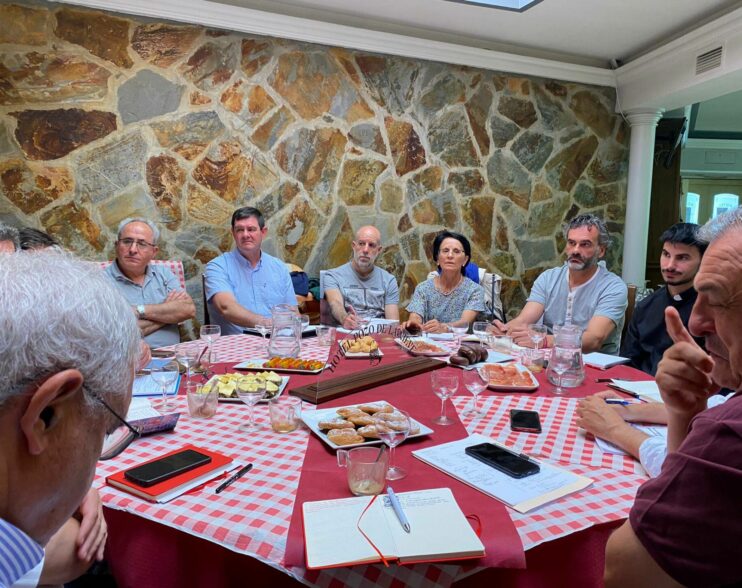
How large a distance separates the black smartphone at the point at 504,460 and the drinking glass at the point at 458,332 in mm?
1156

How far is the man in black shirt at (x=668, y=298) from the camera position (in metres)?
2.38

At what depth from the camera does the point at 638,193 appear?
16.4ft

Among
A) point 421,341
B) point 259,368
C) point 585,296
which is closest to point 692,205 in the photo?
point 585,296

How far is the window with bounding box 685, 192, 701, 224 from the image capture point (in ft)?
25.6

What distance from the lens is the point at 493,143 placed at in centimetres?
468

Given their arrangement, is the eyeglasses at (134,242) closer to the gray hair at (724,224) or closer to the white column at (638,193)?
the gray hair at (724,224)

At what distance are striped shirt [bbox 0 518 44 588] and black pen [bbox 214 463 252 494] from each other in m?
0.44

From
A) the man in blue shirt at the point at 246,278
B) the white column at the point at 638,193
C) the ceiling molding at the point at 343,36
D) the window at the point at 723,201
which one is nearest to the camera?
the man in blue shirt at the point at 246,278

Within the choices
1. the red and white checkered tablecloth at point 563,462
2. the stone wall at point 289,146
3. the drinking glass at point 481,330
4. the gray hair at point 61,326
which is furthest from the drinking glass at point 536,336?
the stone wall at point 289,146

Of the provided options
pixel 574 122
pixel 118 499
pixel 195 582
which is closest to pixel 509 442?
pixel 195 582

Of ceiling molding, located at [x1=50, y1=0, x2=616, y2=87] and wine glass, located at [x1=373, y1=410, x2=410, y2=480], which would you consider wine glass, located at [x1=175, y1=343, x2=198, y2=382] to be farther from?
ceiling molding, located at [x1=50, y1=0, x2=616, y2=87]

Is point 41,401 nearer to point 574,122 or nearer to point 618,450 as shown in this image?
point 618,450

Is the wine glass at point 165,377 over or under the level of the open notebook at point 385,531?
over

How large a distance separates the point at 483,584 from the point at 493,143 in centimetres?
428
